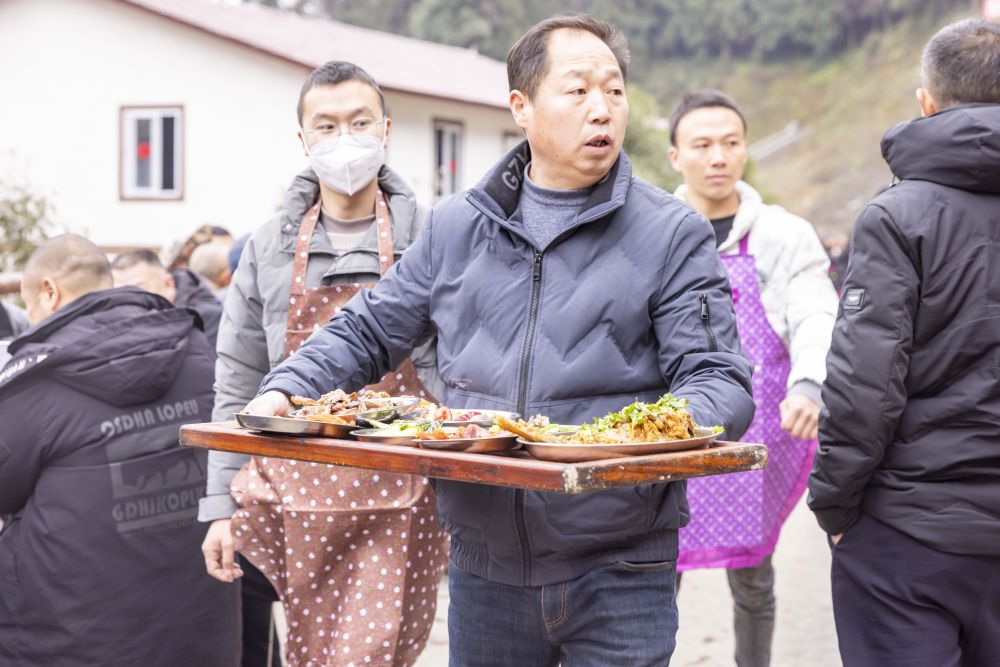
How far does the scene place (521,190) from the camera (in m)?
3.48

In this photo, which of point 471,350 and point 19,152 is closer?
point 471,350

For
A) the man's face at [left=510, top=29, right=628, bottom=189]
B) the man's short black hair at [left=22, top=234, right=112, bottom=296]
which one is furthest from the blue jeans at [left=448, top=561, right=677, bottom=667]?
the man's short black hair at [left=22, top=234, right=112, bottom=296]

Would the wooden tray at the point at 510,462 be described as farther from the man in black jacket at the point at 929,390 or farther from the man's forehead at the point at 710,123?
the man's forehead at the point at 710,123

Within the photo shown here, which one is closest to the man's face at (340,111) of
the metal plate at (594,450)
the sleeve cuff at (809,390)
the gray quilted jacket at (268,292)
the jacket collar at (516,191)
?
the gray quilted jacket at (268,292)

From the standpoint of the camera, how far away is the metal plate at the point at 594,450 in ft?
8.48

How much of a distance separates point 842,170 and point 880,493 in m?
62.0

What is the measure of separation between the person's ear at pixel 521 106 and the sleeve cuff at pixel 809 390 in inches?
64.4

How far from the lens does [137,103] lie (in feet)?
90.5

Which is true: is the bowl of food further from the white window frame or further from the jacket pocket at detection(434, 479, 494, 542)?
the white window frame

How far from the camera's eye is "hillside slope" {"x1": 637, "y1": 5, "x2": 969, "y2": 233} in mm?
60938

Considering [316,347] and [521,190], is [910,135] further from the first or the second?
[316,347]

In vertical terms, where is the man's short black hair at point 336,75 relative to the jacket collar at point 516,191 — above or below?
above

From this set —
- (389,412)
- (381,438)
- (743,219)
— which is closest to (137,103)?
(743,219)

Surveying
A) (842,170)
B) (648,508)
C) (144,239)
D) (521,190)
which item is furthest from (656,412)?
(842,170)
